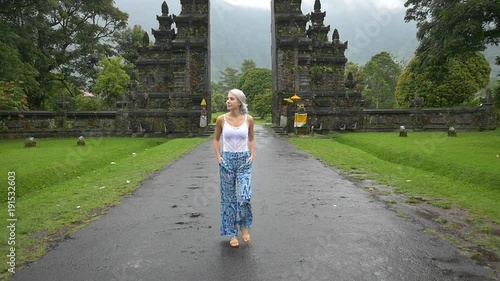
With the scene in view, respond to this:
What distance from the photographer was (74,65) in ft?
124

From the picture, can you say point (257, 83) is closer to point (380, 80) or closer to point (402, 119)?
point (380, 80)

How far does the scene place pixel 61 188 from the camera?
28.2ft

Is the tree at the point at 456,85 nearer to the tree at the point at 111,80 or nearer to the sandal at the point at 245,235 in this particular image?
the tree at the point at 111,80

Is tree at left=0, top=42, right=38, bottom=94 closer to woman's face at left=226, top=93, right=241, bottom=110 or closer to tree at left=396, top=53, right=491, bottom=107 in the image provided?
woman's face at left=226, top=93, right=241, bottom=110

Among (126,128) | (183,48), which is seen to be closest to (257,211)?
(126,128)

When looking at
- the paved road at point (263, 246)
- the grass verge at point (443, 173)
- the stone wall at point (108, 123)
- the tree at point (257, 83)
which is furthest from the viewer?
the tree at point (257, 83)

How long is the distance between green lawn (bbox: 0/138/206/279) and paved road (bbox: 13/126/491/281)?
38 cm

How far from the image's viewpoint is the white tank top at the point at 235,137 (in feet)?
15.8

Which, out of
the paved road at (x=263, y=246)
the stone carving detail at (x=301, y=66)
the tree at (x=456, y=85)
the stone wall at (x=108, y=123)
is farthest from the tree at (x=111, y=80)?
the paved road at (x=263, y=246)

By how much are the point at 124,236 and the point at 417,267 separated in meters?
3.62

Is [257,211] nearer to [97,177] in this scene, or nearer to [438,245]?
[438,245]

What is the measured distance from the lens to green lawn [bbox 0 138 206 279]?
531 centimetres

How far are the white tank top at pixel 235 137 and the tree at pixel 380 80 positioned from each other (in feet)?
160

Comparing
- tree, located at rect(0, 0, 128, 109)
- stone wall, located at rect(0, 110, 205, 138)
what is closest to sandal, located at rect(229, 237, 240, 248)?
stone wall, located at rect(0, 110, 205, 138)
